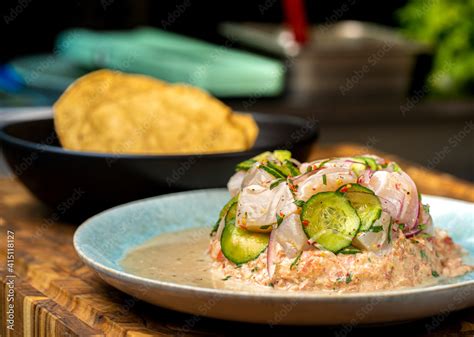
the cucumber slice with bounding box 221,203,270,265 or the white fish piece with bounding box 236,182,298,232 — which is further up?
the white fish piece with bounding box 236,182,298,232

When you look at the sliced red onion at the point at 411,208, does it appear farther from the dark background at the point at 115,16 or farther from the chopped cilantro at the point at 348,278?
the dark background at the point at 115,16

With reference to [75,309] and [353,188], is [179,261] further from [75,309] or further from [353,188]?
[353,188]

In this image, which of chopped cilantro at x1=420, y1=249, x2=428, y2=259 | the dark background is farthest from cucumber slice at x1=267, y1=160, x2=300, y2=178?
the dark background

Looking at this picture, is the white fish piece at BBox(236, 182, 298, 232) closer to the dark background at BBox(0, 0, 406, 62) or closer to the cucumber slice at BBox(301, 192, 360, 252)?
the cucumber slice at BBox(301, 192, 360, 252)

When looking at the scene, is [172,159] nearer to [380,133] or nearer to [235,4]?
[380,133]

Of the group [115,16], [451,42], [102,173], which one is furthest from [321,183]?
[451,42]

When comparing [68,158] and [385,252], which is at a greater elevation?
[385,252]

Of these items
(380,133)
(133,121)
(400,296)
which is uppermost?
(400,296)

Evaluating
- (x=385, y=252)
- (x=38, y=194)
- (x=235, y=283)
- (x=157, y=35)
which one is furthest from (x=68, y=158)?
(x=157, y=35)
